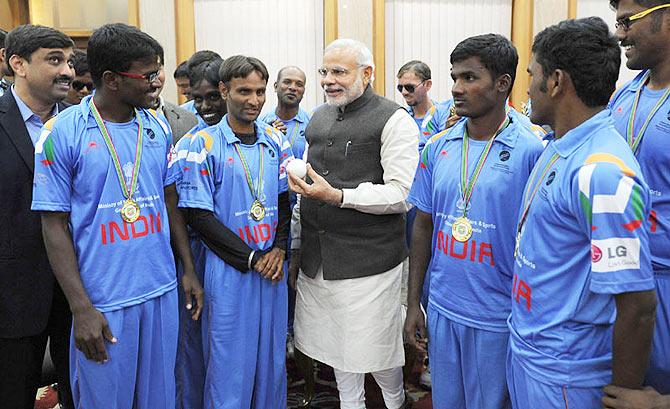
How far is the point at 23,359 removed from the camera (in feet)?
7.64

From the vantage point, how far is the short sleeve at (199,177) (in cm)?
254

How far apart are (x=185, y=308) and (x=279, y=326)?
471mm

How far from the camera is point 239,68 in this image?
2.70 m

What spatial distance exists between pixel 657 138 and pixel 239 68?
1.74m

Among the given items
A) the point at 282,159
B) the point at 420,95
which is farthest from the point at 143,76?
the point at 420,95

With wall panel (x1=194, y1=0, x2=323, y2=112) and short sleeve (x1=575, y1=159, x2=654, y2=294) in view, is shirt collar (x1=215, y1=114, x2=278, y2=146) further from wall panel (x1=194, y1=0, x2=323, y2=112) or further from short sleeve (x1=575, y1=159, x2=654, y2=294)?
wall panel (x1=194, y1=0, x2=323, y2=112)

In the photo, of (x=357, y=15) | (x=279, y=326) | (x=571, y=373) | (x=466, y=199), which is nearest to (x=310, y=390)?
(x=279, y=326)

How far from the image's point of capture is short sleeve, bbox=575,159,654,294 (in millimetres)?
1356

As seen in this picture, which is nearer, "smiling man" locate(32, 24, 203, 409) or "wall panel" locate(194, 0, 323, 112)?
"smiling man" locate(32, 24, 203, 409)

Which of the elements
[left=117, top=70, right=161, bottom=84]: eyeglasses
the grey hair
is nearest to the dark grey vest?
the grey hair

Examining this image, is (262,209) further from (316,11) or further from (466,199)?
(316,11)

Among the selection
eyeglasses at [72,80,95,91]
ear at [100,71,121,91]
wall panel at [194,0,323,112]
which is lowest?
ear at [100,71,121,91]

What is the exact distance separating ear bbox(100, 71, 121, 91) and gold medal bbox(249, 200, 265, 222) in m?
0.79

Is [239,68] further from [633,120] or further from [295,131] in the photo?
[295,131]
